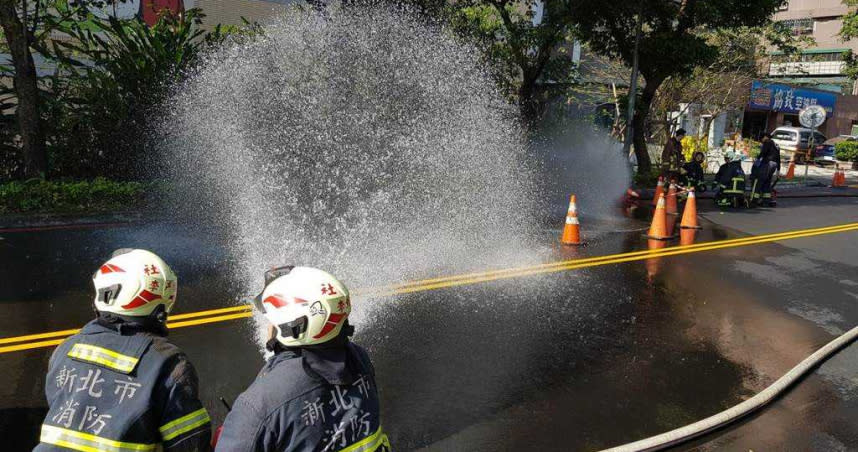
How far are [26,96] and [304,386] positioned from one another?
1241 centimetres

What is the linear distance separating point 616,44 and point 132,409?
1892 cm

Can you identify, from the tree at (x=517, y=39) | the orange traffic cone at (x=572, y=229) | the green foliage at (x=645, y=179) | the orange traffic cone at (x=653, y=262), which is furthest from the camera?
the green foliage at (x=645, y=179)

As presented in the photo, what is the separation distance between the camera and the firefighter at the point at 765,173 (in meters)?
16.6

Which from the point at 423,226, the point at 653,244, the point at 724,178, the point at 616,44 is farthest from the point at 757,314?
the point at 616,44

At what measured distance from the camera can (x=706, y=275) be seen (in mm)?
9359

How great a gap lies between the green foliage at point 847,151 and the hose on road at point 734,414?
31.1 meters

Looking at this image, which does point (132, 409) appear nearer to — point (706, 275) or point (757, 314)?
point (757, 314)

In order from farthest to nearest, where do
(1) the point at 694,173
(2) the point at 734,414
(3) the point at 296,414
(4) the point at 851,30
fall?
(4) the point at 851,30
(1) the point at 694,173
(2) the point at 734,414
(3) the point at 296,414

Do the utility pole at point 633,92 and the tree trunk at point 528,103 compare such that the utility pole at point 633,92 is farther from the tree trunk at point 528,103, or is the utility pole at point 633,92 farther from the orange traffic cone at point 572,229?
the orange traffic cone at point 572,229

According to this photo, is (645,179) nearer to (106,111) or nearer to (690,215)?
(690,215)

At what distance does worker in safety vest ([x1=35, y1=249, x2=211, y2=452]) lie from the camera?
2.27m

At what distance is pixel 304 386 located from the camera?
2.16 meters

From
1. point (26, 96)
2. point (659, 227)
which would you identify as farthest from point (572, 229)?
point (26, 96)

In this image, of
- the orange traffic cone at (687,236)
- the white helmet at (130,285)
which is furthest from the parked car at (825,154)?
the white helmet at (130,285)
